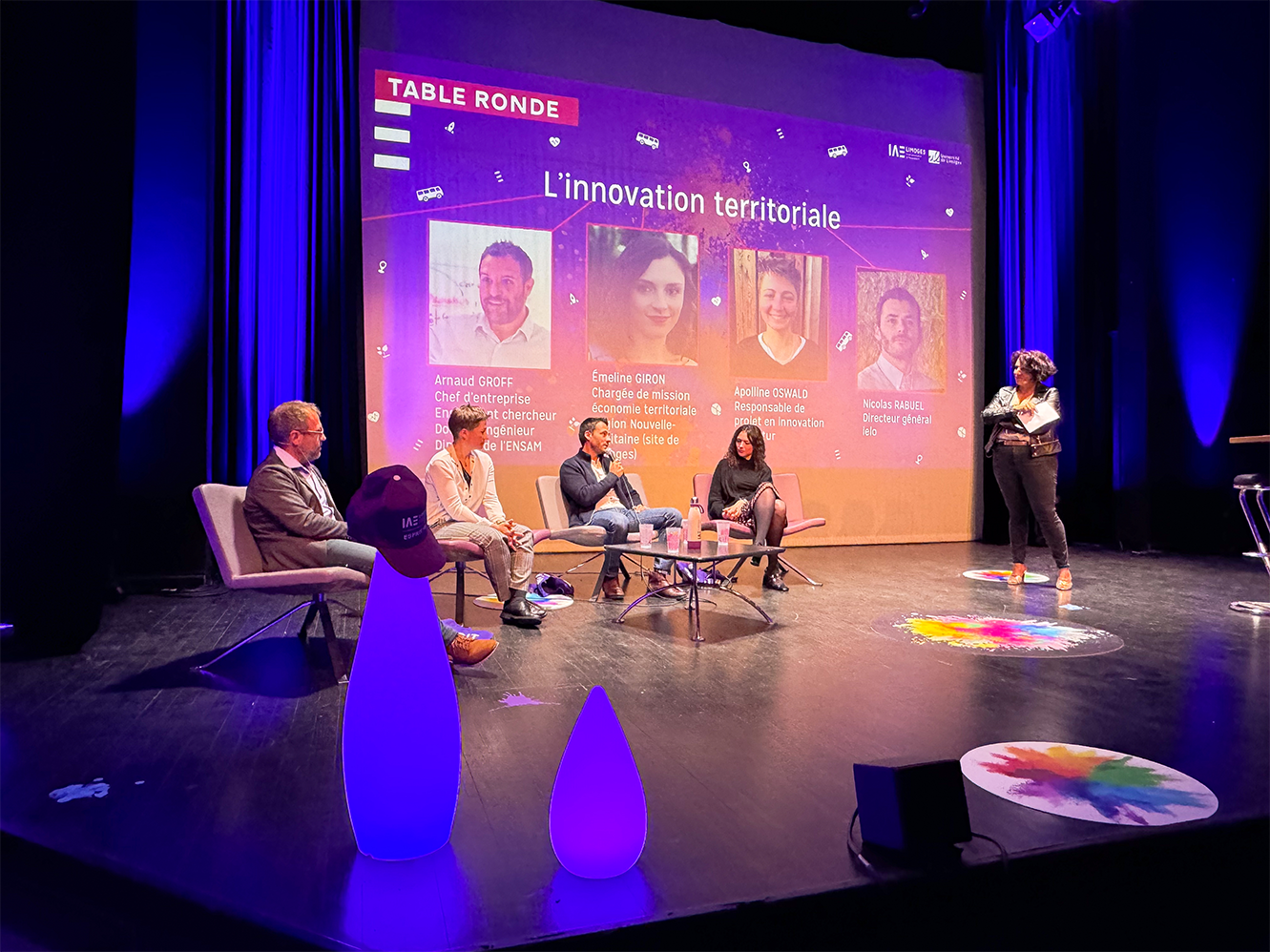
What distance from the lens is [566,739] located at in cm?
237

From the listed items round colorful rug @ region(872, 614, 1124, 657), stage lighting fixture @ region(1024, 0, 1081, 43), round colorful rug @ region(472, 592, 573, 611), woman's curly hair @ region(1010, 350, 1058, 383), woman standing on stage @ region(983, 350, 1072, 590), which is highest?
stage lighting fixture @ region(1024, 0, 1081, 43)

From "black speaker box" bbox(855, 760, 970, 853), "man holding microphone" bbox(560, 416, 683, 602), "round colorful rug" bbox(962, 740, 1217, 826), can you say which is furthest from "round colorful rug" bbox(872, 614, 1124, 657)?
"black speaker box" bbox(855, 760, 970, 853)

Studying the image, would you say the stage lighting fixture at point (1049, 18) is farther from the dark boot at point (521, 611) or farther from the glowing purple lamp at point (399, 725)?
the glowing purple lamp at point (399, 725)

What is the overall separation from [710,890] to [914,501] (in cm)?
663

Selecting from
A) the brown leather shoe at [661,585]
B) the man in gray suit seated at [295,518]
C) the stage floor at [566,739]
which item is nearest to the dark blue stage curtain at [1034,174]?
the stage floor at [566,739]

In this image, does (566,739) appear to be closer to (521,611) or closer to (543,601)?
(521,611)

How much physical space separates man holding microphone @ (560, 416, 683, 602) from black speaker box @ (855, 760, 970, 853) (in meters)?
3.12

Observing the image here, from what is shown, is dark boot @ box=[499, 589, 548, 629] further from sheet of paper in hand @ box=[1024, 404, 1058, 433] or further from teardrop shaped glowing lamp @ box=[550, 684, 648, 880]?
sheet of paper in hand @ box=[1024, 404, 1058, 433]

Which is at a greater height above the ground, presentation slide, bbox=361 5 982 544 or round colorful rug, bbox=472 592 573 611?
presentation slide, bbox=361 5 982 544

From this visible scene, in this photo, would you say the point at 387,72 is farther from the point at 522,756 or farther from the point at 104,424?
the point at 522,756

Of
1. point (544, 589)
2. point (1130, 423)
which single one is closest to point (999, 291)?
point (1130, 423)

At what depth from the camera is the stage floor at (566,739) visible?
1520 millimetres

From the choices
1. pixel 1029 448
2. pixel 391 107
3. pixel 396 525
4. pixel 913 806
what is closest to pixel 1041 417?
pixel 1029 448

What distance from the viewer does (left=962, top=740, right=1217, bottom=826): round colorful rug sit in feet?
5.99
